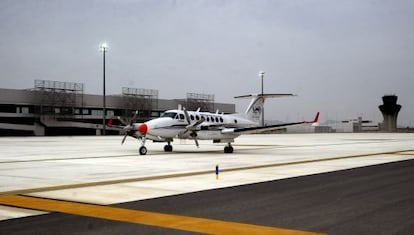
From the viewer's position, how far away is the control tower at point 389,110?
524 feet

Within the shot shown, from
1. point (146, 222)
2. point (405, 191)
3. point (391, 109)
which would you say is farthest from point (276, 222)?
point (391, 109)

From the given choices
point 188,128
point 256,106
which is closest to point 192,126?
point 188,128

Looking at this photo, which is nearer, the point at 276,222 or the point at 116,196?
the point at 276,222

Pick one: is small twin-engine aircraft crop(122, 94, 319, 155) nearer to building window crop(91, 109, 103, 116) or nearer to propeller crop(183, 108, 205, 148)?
propeller crop(183, 108, 205, 148)

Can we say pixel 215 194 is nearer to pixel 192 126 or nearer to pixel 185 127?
pixel 192 126

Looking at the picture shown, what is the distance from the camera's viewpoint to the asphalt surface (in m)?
8.01

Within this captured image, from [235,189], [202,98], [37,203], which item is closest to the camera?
[37,203]

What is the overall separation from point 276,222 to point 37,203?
576 centimetres

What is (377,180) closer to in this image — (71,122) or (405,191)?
(405,191)

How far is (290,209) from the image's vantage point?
32.0 feet

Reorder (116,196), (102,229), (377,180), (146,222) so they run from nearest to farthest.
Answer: (102,229)
(146,222)
(116,196)
(377,180)

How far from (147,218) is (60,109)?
96.2 meters

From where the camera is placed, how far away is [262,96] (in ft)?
119

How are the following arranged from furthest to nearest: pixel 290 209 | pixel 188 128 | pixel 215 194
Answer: pixel 188 128 < pixel 215 194 < pixel 290 209
